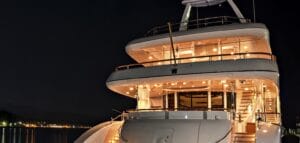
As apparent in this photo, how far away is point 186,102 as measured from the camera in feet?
55.5

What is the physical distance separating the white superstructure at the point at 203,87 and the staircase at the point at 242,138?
0.04 metres

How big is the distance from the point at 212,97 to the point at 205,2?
21.3ft

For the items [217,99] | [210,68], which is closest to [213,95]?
[217,99]

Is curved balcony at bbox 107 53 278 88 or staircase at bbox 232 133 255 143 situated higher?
curved balcony at bbox 107 53 278 88

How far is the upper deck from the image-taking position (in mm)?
15295

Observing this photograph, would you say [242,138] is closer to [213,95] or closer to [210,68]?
[210,68]

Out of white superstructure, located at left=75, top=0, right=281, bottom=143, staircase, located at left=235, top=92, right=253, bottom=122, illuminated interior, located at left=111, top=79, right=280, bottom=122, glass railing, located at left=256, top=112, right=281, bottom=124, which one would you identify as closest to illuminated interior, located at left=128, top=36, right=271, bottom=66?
white superstructure, located at left=75, top=0, right=281, bottom=143

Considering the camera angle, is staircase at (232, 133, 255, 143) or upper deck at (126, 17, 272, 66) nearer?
staircase at (232, 133, 255, 143)

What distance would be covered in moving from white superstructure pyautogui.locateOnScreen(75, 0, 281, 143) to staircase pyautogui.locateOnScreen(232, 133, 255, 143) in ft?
0.12

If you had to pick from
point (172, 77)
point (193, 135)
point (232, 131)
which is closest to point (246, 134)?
point (232, 131)

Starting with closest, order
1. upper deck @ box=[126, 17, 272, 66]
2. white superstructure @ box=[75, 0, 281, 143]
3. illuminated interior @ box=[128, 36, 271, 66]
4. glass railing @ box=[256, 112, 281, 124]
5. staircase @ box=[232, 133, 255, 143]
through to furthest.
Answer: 1. white superstructure @ box=[75, 0, 281, 143]
2. staircase @ box=[232, 133, 255, 143]
3. glass railing @ box=[256, 112, 281, 124]
4. upper deck @ box=[126, 17, 272, 66]
5. illuminated interior @ box=[128, 36, 271, 66]

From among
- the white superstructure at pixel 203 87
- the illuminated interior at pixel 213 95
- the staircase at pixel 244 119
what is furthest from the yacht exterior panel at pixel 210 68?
the staircase at pixel 244 119

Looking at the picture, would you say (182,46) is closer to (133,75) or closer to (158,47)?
(158,47)

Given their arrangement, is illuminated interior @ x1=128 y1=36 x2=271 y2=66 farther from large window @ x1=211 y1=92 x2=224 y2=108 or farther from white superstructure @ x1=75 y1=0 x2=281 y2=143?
large window @ x1=211 y1=92 x2=224 y2=108
